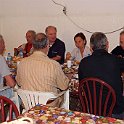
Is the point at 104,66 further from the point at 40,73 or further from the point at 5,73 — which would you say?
the point at 5,73

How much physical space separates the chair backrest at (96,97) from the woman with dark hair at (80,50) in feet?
5.55

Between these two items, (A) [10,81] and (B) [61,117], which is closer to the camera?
(B) [61,117]

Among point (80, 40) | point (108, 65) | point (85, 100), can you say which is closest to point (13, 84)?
point (85, 100)

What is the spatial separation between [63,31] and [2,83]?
7.52 feet

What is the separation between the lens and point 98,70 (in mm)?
2342

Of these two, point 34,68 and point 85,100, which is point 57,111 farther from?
point 34,68

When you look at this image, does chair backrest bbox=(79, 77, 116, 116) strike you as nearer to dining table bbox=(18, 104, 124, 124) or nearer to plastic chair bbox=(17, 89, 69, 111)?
plastic chair bbox=(17, 89, 69, 111)

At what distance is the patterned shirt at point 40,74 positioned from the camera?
97.0 inches

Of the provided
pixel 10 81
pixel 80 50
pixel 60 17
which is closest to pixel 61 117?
pixel 10 81

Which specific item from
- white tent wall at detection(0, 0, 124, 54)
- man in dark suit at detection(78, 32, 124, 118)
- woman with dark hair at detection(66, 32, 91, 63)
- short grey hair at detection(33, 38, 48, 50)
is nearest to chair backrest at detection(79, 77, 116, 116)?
man in dark suit at detection(78, 32, 124, 118)

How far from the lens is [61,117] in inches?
65.3

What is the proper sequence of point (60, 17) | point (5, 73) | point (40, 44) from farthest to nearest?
point (60, 17), point (5, 73), point (40, 44)

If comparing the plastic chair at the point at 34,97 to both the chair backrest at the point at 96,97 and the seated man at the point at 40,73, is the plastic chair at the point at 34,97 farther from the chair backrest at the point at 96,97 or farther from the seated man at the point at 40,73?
the chair backrest at the point at 96,97

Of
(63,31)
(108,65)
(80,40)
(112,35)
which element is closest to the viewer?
(108,65)
